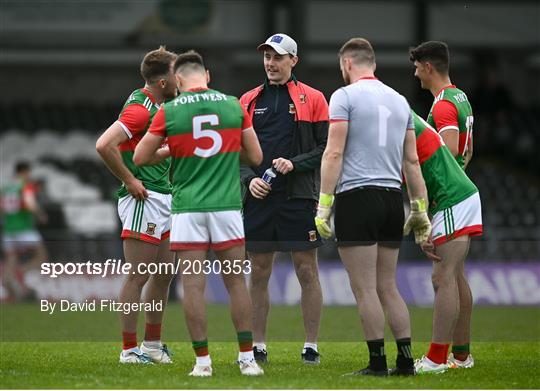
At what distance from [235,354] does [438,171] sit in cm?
270

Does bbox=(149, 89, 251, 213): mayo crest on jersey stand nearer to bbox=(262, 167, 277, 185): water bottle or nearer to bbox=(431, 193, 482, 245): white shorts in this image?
bbox=(262, 167, 277, 185): water bottle

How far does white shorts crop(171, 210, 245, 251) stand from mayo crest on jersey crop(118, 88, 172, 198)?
1.33 meters

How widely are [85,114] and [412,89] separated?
28.3 feet

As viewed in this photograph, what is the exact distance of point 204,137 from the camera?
8109 mm

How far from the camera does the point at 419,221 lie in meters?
8.37

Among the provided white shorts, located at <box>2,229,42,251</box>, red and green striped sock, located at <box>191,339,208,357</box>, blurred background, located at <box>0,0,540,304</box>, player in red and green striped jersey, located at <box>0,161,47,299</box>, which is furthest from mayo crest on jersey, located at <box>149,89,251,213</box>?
blurred background, located at <box>0,0,540,304</box>

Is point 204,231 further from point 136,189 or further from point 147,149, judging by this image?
point 136,189

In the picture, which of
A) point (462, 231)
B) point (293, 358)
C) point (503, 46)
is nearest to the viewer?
point (462, 231)

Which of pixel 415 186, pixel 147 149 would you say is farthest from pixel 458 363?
pixel 147 149

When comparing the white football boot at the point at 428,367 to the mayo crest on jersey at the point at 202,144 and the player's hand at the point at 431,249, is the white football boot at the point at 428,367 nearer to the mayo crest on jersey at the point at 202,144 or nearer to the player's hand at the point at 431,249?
the player's hand at the point at 431,249

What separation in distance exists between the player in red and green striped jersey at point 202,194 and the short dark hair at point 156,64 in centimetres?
113

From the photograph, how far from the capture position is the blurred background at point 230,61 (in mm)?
25906

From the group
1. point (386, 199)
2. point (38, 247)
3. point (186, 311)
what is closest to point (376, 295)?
point (386, 199)

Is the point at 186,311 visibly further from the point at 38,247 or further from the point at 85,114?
the point at 85,114
